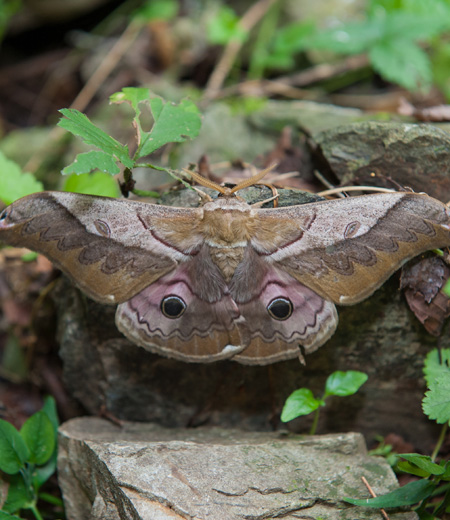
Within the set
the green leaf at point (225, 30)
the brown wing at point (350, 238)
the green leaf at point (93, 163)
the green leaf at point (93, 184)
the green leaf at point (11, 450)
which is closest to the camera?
the green leaf at point (93, 163)

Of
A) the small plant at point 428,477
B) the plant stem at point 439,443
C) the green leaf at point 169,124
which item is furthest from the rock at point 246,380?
the green leaf at point 169,124

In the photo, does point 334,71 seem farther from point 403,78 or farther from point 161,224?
point 161,224

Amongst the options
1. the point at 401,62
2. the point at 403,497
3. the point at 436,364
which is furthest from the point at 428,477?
the point at 401,62

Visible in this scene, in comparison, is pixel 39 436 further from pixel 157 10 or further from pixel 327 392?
pixel 157 10

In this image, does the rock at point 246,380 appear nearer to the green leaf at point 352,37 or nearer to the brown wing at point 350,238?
the brown wing at point 350,238

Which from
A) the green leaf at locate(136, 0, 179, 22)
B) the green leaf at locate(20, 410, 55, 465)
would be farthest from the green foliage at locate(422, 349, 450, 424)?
the green leaf at locate(136, 0, 179, 22)

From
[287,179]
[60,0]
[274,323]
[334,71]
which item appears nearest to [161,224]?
[274,323]
